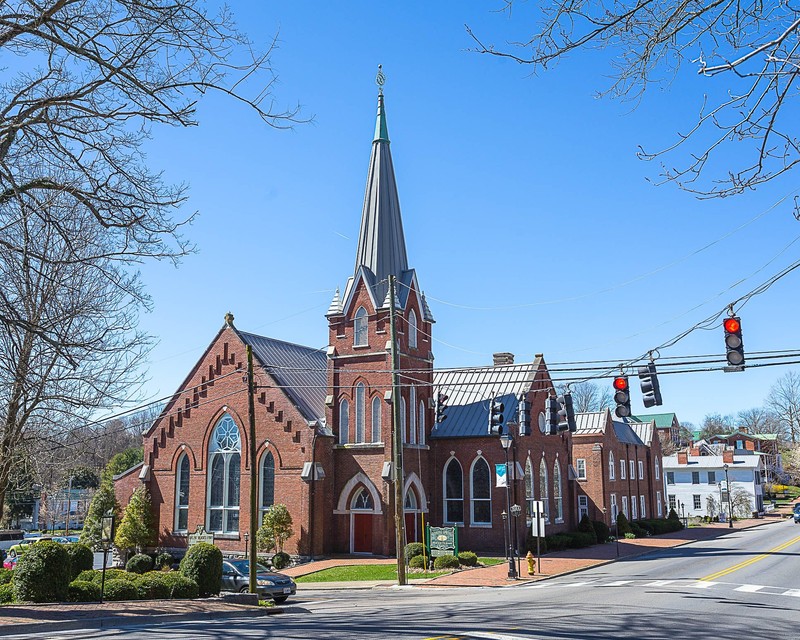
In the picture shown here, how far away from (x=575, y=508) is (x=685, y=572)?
64.3 ft

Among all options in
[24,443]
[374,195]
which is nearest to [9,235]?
[24,443]

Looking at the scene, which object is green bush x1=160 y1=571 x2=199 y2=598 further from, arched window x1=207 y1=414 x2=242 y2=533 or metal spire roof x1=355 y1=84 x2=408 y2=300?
metal spire roof x1=355 y1=84 x2=408 y2=300

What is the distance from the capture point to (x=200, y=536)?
126 ft

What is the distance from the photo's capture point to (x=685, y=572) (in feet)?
94.5

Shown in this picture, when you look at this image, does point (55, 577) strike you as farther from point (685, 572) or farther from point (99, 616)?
point (685, 572)

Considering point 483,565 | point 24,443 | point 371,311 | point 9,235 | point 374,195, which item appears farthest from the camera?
point 374,195

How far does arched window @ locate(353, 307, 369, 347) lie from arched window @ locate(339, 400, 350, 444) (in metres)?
3.20

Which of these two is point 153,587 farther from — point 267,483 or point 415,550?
point 267,483

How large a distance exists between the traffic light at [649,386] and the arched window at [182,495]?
95.0ft

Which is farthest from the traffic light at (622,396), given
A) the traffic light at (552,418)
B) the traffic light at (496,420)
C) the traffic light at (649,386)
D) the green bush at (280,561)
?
the green bush at (280,561)

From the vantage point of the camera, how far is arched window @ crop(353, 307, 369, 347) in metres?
39.7

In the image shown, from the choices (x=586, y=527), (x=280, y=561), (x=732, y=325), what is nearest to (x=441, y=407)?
(x=586, y=527)

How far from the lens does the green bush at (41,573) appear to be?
1831 centimetres

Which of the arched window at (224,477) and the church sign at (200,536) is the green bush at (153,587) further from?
the arched window at (224,477)
